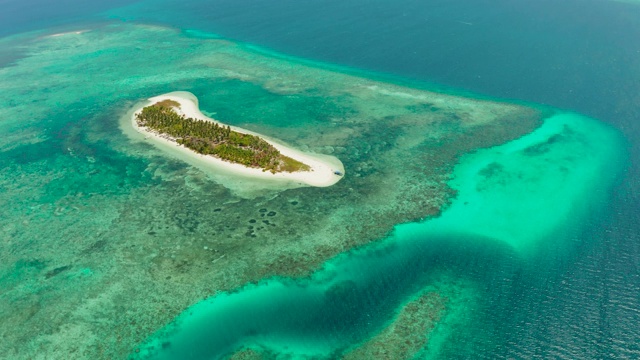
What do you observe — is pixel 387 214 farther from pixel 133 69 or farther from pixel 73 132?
pixel 133 69

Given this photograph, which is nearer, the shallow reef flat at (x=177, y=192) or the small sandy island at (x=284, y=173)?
the shallow reef flat at (x=177, y=192)

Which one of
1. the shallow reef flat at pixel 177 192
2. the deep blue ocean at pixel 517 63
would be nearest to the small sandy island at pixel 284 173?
the shallow reef flat at pixel 177 192

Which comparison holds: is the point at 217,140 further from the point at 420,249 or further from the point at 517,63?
the point at 517,63

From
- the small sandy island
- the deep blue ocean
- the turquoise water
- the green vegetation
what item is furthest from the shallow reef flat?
the deep blue ocean

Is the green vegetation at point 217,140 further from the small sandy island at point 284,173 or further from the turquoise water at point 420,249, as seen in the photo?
the turquoise water at point 420,249

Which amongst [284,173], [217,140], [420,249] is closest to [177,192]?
[217,140]
